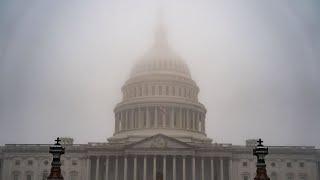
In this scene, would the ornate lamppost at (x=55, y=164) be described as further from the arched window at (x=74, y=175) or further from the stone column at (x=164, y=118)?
the stone column at (x=164, y=118)

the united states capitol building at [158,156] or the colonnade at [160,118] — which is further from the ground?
the colonnade at [160,118]

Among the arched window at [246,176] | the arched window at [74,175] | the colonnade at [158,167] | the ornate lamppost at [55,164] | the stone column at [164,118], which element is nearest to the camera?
the ornate lamppost at [55,164]

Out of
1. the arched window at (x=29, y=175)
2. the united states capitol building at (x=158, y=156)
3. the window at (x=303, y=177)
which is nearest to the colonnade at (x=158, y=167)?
the united states capitol building at (x=158, y=156)

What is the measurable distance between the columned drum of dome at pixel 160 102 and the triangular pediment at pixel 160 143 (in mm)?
8309

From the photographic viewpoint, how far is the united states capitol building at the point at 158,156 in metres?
109

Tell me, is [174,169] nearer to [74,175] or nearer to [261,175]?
[74,175]

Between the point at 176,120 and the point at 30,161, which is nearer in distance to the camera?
the point at 30,161

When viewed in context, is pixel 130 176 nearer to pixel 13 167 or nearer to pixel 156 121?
pixel 156 121

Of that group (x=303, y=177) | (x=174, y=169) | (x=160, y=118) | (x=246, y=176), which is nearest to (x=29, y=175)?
(x=174, y=169)

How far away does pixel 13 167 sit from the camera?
114 m

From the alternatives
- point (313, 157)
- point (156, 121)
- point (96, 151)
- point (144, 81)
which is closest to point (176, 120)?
point (156, 121)

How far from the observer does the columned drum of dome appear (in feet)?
401

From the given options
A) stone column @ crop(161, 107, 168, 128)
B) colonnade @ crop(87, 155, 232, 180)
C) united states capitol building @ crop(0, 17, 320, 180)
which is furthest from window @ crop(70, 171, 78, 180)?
stone column @ crop(161, 107, 168, 128)

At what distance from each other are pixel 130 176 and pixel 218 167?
67.4 ft
